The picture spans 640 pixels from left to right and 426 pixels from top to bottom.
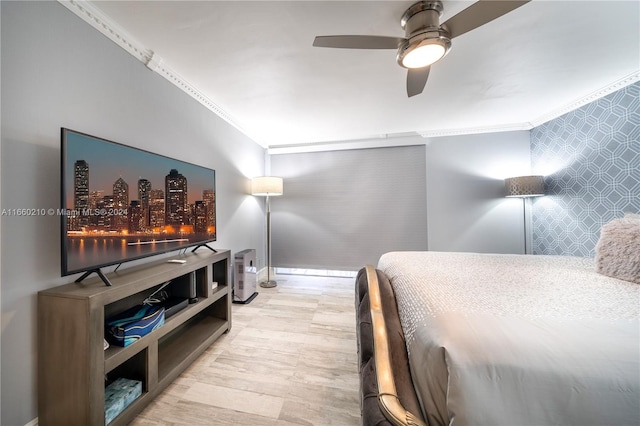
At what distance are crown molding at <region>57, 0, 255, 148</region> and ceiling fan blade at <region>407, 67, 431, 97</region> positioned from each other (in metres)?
2.00

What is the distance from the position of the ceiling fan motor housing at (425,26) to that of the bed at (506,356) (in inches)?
56.2

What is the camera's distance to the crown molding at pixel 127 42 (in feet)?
4.08

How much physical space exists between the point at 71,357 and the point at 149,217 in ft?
2.67

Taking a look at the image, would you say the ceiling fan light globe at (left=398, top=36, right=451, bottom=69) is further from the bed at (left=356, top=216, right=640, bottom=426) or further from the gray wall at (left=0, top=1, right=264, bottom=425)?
the gray wall at (left=0, top=1, right=264, bottom=425)

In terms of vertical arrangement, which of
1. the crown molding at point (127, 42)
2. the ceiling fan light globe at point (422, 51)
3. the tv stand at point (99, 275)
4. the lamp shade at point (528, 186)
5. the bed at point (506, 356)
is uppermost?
the crown molding at point (127, 42)

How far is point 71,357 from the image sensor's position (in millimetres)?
980

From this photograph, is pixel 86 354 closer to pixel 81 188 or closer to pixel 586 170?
pixel 81 188

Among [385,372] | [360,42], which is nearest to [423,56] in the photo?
[360,42]

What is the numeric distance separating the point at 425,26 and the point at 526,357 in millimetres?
1691

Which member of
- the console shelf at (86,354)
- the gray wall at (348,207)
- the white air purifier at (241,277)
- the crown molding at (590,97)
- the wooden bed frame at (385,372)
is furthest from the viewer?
the gray wall at (348,207)

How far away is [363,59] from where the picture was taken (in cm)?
172

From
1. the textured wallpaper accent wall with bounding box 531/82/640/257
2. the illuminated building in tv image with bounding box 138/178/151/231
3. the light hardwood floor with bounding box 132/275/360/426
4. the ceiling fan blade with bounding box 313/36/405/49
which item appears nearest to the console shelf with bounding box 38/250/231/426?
the light hardwood floor with bounding box 132/275/360/426

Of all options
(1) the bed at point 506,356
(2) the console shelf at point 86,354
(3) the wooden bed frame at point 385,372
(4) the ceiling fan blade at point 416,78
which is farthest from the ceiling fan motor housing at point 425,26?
(2) the console shelf at point 86,354

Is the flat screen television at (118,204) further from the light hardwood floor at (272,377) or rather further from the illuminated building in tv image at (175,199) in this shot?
the light hardwood floor at (272,377)
